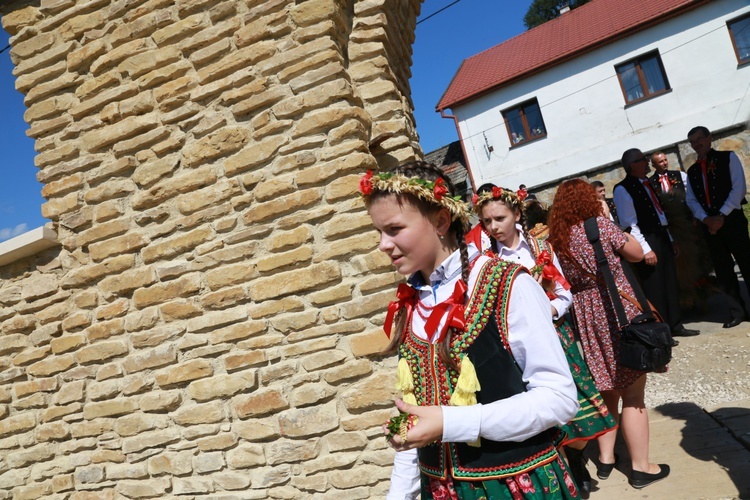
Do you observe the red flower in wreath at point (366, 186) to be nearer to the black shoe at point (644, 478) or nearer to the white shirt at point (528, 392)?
the white shirt at point (528, 392)

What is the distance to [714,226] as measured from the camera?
5160 mm

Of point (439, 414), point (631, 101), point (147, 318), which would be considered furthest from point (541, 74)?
point (439, 414)

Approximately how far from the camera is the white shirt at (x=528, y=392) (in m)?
1.38

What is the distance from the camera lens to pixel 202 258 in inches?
136

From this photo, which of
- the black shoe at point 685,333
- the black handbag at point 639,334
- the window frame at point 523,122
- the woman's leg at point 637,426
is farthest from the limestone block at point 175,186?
the window frame at point 523,122

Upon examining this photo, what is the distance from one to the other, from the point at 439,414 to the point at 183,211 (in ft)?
8.71

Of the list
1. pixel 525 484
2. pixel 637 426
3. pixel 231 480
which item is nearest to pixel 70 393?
pixel 231 480

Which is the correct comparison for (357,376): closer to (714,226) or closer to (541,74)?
(714,226)

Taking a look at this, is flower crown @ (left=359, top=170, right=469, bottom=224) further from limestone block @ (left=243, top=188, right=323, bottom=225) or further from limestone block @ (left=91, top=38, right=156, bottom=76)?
limestone block @ (left=91, top=38, right=156, bottom=76)

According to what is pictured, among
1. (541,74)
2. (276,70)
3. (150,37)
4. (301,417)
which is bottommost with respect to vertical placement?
(301,417)

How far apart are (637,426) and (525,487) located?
1907 mm

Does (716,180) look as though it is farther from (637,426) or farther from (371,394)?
(371,394)

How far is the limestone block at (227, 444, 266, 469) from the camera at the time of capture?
3303 millimetres

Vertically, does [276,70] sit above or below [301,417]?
above
